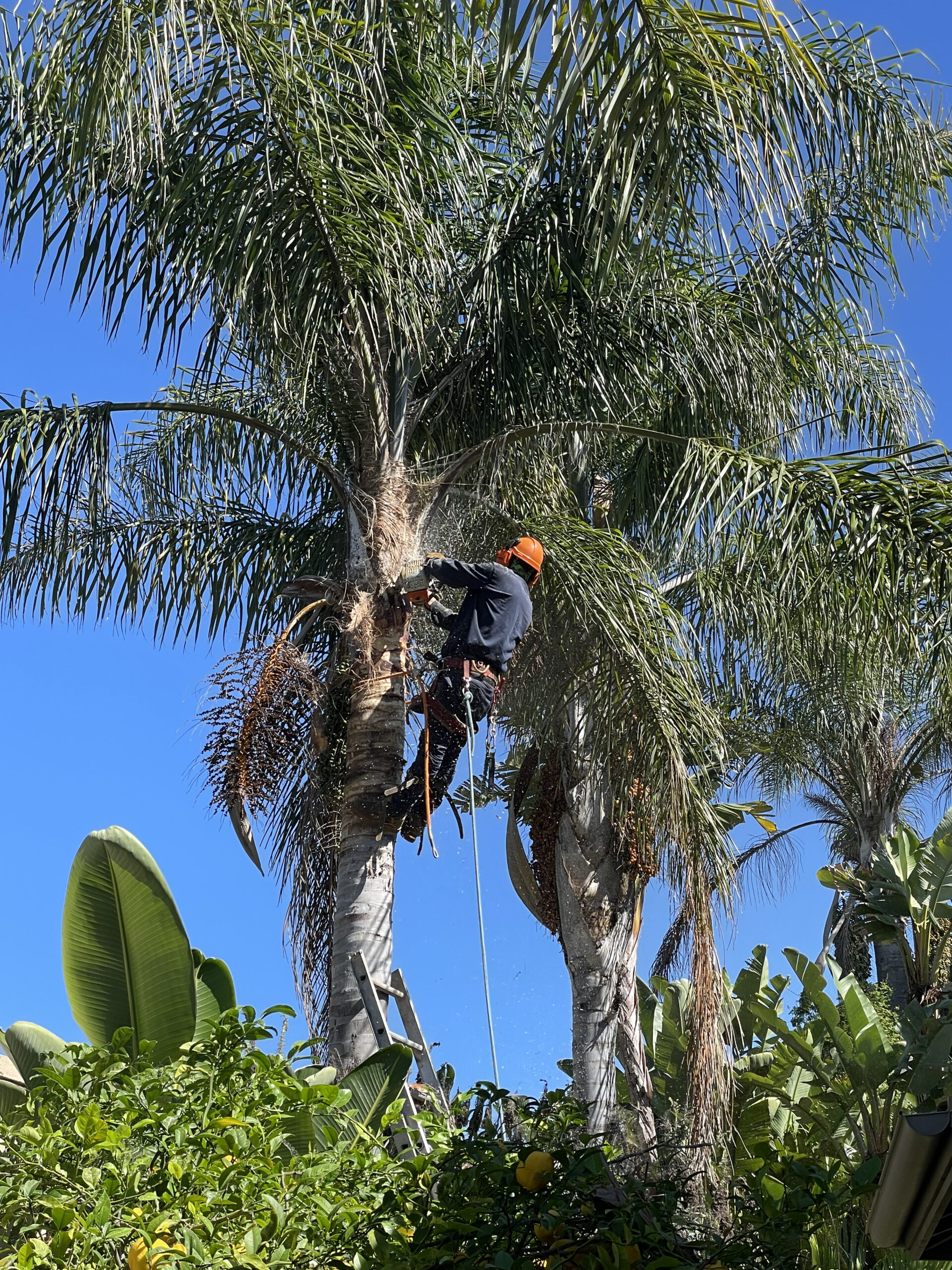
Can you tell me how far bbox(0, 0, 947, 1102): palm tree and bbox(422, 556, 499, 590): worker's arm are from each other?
235 mm

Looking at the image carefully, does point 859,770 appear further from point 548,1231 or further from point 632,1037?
point 548,1231

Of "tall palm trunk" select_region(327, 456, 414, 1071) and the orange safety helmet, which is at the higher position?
the orange safety helmet

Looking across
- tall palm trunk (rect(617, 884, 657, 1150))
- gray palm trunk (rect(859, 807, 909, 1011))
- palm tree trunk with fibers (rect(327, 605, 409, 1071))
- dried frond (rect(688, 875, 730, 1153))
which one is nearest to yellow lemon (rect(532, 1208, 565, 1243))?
palm tree trunk with fibers (rect(327, 605, 409, 1071))

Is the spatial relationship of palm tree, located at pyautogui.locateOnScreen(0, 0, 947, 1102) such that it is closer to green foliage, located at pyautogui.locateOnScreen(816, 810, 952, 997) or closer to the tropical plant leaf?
the tropical plant leaf

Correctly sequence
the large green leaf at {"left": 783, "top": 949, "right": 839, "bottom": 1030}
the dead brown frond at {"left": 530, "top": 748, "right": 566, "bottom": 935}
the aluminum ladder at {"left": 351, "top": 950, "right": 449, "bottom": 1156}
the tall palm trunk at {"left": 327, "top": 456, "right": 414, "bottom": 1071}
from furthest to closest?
the dead brown frond at {"left": 530, "top": 748, "right": 566, "bottom": 935} → the large green leaf at {"left": 783, "top": 949, "right": 839, "bottom": 1030} → the tall palm trunk at {"left": 327, "top": 456, "right": 414, "bottom": 1071} → the aluminum ladder at {"left": 351, "top": 950, "right": 449, "bottom": 1156}

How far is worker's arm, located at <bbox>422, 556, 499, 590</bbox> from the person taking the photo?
19.9 ft

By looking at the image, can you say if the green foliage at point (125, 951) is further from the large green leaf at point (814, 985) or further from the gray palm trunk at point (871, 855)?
the gray palm trunk at point (871, 855)

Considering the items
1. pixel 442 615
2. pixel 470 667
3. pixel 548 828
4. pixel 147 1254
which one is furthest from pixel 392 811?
pixel 548 828

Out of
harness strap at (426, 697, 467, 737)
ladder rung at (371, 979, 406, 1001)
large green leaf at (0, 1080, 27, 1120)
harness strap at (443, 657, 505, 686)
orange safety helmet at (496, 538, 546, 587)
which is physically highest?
orange safety helmet at (496, 538, 546, 587)

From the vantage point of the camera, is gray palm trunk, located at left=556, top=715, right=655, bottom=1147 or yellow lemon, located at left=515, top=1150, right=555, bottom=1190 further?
gray palm trunk, located at left=556, top=715, right=655, bottom=1147

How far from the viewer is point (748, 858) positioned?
1789 cm

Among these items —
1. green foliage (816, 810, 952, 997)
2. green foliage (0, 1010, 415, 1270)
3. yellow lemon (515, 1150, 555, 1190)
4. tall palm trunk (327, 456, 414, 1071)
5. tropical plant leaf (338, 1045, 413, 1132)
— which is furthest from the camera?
green foliage (816, 810, 952, 997)

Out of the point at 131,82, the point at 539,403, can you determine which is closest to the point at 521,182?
the point at 539,403

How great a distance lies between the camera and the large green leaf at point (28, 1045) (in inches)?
153
